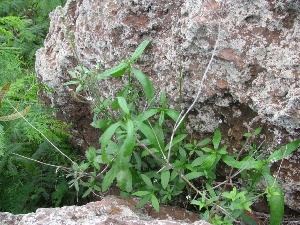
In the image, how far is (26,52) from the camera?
5.39 m

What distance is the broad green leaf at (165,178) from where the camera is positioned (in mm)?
2809

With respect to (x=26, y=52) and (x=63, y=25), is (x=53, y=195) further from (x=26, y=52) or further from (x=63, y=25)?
(x=26, y=52)

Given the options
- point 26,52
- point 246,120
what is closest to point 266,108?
point 246,120

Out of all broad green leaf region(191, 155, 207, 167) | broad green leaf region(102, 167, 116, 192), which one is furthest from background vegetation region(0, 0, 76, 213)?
broad green leaf region(191, 155, 207, 167)

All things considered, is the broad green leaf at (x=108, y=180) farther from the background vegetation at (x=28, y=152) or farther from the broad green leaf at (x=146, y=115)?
the background vegetation at (x=28, y=152)

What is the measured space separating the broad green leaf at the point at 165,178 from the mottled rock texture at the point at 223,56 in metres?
0.43

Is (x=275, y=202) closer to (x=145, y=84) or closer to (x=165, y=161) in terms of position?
(x=165, y=161)

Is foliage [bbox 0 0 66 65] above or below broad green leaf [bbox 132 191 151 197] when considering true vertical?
above

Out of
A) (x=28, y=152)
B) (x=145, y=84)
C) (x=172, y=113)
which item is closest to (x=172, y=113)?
(x=172, y=113)

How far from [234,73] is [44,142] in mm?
1761

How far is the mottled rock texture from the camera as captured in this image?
2768 mm

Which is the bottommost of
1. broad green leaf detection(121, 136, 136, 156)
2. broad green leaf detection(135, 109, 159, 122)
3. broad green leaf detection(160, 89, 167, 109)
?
broad green leaf detection(121, 136, 136, 156)

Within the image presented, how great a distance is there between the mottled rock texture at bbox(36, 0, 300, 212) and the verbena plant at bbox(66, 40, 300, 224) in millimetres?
156

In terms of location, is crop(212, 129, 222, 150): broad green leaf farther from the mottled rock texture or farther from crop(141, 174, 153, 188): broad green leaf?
crop(141, 174, 153, 188): broad green leaf
